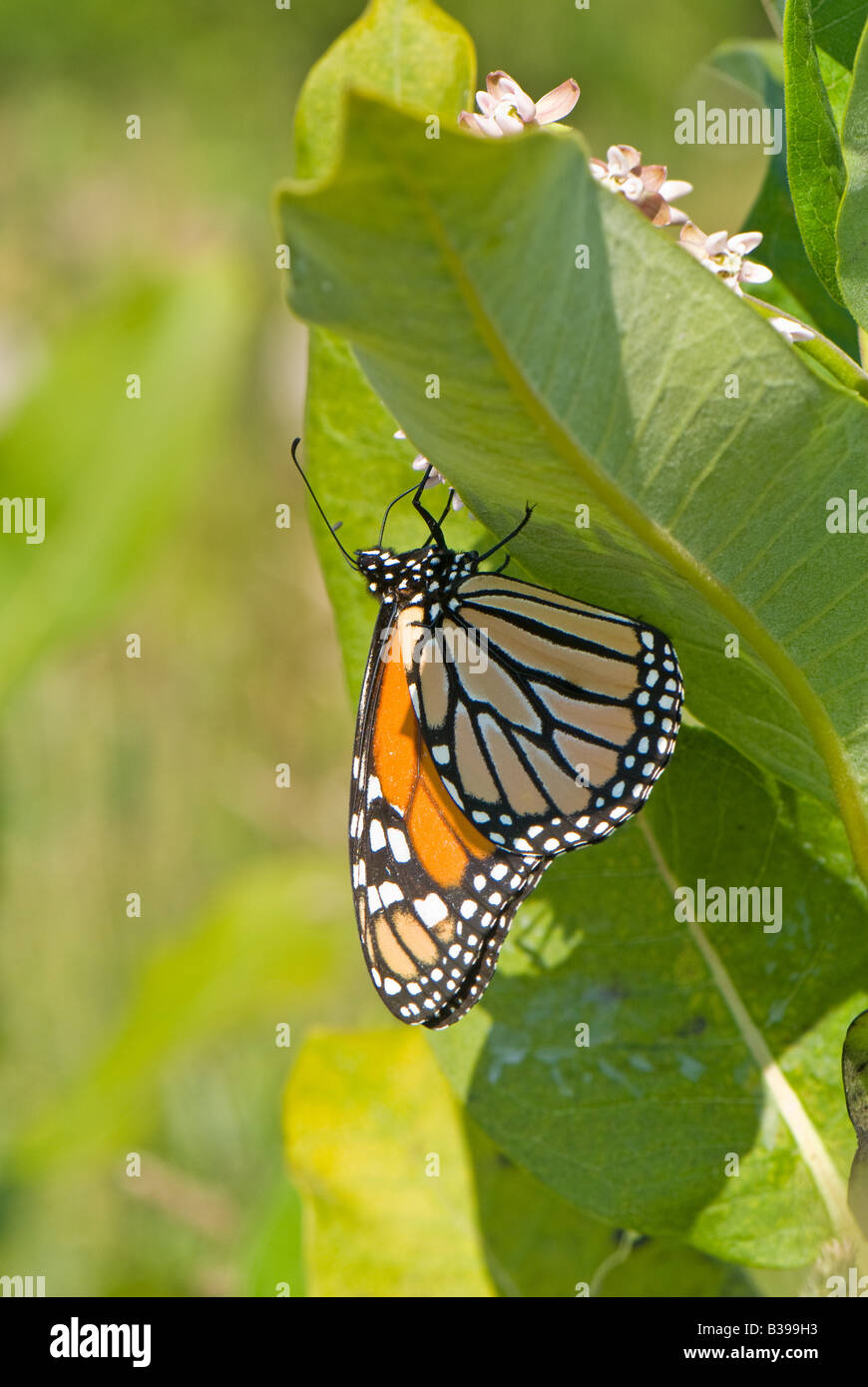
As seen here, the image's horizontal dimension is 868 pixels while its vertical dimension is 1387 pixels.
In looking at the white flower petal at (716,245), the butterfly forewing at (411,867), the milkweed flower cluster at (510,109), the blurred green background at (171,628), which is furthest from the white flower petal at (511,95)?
the blurred green background at (171,628)

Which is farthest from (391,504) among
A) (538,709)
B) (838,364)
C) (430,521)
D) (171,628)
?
(171,628)

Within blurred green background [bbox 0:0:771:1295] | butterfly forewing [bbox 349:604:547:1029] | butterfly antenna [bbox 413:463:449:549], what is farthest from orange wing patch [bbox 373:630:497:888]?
blurred green background [bbox 0:0:771:1295]

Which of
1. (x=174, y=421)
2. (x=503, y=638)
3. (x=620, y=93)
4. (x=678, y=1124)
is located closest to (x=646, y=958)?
(x=678, y=1124)

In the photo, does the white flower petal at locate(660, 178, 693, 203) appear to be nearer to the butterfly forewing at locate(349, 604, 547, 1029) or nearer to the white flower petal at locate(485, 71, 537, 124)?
the white flower petal at locate(485, 71, 537, 124)

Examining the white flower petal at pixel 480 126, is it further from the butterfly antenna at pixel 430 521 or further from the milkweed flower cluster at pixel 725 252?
the butterfly antenna at pixel 430 521

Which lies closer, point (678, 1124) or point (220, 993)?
point (678, 1124)
